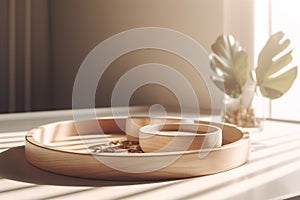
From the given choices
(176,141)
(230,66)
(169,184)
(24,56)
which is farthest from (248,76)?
(24,56)

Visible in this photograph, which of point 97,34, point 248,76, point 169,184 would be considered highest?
point 97,34

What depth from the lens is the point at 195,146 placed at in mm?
669

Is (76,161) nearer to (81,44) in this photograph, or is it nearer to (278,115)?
(278,115)

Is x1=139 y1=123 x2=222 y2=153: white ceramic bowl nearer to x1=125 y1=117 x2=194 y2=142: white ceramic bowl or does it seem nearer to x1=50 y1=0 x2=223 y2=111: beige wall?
x1=125 y1=117 x2=194 y2=142: white ceramic bowl

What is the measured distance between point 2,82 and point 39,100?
28cm

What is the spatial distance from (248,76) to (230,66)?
58 millimetres

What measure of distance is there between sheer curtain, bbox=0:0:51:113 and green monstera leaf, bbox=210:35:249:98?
5.89ft

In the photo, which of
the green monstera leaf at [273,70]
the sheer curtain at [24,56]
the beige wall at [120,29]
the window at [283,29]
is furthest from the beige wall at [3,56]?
the green monstera leaf at [273,70]

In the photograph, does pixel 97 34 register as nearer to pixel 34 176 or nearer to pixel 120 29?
pixel 120 29

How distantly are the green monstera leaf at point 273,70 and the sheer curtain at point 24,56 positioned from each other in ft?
6.28

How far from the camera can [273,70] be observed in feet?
3.60

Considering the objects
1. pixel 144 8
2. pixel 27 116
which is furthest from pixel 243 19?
pixel 27 116

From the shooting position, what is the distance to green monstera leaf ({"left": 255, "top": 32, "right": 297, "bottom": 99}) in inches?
42.8

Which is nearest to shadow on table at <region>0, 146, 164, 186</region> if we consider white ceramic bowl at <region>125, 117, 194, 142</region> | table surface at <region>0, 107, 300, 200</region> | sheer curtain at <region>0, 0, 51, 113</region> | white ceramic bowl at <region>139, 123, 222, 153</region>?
table surface at <region>0, 107, 300, 200</region>
